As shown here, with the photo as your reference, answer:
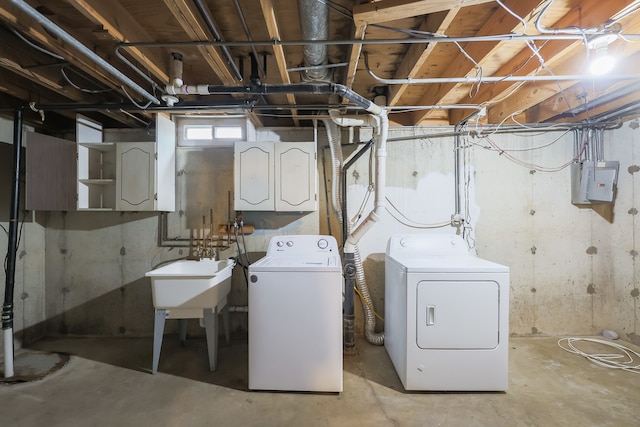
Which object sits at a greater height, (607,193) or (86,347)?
(607,193)

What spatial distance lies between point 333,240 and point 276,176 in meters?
0.77

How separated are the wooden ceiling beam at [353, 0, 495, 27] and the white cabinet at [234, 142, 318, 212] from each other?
127 centimetres

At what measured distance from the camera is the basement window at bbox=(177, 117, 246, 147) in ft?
9.43

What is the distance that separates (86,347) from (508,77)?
411cm

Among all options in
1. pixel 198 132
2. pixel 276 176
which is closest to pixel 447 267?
pixel 276 176

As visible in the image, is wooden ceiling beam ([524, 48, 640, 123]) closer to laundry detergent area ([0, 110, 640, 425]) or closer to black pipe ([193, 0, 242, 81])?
laundry detergent area ([0, 110, 640, 425])

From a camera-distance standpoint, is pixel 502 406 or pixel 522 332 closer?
pixel 502 406

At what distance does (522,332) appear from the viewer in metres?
2.87

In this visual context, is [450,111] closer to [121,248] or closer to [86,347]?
[121,248]

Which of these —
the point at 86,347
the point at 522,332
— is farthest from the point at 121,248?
the point at 522,332

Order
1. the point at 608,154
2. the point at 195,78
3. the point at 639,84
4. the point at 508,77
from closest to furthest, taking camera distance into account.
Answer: the point at 508,77 → the point at 639,84 → the point at 195,78 → the point at 608,154

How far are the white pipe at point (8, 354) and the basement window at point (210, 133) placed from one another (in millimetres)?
2037

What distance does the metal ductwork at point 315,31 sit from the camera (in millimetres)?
1349

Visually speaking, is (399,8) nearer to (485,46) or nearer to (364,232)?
(485,46)
